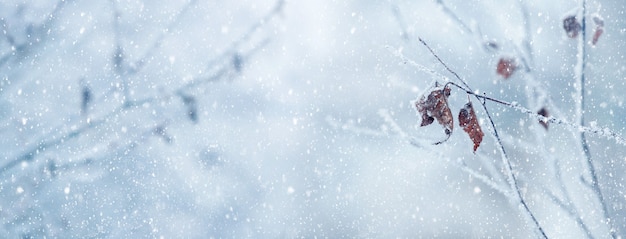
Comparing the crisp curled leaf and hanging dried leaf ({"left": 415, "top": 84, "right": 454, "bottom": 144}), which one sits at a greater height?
hanging dried leaf ({"left": 415, "top": 84, "right": 454, "bottom": 144})

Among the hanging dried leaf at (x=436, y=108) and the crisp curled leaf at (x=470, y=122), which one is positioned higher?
the hanging dried leaf at (x=436, y=108)

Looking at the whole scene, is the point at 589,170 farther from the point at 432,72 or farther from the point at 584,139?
the point at 432,72

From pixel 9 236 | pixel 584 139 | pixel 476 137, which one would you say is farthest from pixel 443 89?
pixel 9 236

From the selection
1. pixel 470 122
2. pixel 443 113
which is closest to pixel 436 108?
pixel 443 113

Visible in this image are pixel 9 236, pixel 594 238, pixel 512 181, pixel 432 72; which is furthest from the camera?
pixel 9 236
